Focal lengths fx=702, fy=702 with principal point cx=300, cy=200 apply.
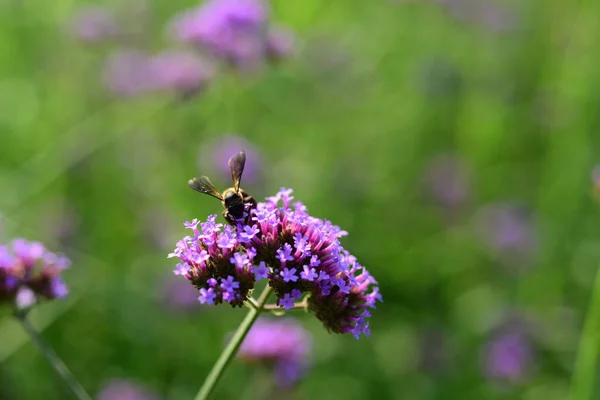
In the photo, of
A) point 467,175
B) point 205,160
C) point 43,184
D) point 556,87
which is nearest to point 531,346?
point 467,175

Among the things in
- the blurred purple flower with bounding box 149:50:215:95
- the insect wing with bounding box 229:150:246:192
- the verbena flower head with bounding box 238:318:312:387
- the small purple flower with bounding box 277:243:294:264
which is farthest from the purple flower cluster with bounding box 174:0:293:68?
the small purple flower with bounding box 277:243:294:264

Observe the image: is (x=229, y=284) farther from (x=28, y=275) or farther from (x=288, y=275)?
(x=28, y=275)

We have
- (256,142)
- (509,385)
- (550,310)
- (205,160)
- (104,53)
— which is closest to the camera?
(509,385)

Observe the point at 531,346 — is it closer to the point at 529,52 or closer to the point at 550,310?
the point at 550,310

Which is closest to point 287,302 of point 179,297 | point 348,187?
point 179,297

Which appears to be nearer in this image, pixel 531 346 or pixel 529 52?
pixel 531 346

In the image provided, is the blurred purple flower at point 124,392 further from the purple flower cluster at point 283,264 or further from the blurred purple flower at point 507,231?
the blurred purple flower at point 507,231

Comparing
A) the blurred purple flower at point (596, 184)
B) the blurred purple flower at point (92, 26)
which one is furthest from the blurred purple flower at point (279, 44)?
the blurred purple flower at point (596, 184)

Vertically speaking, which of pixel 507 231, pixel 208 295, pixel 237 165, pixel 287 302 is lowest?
pixel 208 295
